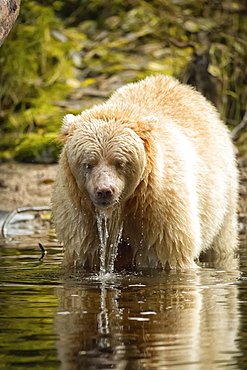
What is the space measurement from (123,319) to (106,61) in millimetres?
11748

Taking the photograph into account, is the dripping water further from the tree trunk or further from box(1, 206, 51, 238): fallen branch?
box(1, 206, 51, 238): fallen branch

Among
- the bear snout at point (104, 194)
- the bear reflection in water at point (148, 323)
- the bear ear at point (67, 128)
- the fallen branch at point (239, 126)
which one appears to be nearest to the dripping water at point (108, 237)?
the bear snout at point (104, 194)

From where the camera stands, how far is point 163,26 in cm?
1348

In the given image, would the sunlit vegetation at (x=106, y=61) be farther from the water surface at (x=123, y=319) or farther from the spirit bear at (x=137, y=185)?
the water surface at (x=123, y=319)

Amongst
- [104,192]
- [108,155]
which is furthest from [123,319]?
[108,155]

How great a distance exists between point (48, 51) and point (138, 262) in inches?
338

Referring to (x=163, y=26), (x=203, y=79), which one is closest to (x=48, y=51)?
(x=163, y=26)

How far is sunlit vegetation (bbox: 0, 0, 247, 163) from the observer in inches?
500

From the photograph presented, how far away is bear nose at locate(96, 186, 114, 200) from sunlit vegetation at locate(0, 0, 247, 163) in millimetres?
6328

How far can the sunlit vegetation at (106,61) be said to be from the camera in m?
12.7

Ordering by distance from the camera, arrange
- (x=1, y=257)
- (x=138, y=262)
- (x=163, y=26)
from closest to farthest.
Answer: (x=138, y=262) → (x=1, y=257) → (x=163, y=26)

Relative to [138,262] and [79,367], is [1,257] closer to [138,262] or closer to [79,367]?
[138,262]

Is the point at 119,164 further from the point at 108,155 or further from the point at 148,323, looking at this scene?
the point at 148,323

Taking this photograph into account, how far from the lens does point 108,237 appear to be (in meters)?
6.43
